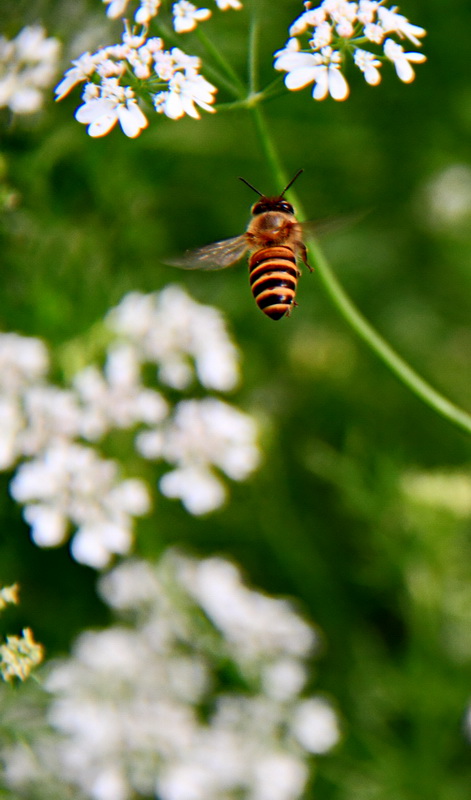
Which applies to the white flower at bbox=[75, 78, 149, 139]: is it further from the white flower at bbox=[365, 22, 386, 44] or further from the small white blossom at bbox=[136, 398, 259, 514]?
the small white blossom at bbox=[136, 398, 259, 514]

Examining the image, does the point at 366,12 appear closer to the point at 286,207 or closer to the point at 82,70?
the point at 286,207

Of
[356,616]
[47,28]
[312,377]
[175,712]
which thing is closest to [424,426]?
[312,377]

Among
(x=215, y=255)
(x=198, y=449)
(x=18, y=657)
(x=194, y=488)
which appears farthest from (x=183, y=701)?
(x=215, y=255)

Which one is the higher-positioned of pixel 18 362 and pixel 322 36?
pixel 322 36

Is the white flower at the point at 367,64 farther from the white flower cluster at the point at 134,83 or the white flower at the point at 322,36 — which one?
the white flower cluster at the point at 134,83

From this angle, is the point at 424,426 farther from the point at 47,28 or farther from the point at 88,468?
the point at 47,28

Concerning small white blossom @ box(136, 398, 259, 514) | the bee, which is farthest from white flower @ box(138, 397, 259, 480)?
the bee
